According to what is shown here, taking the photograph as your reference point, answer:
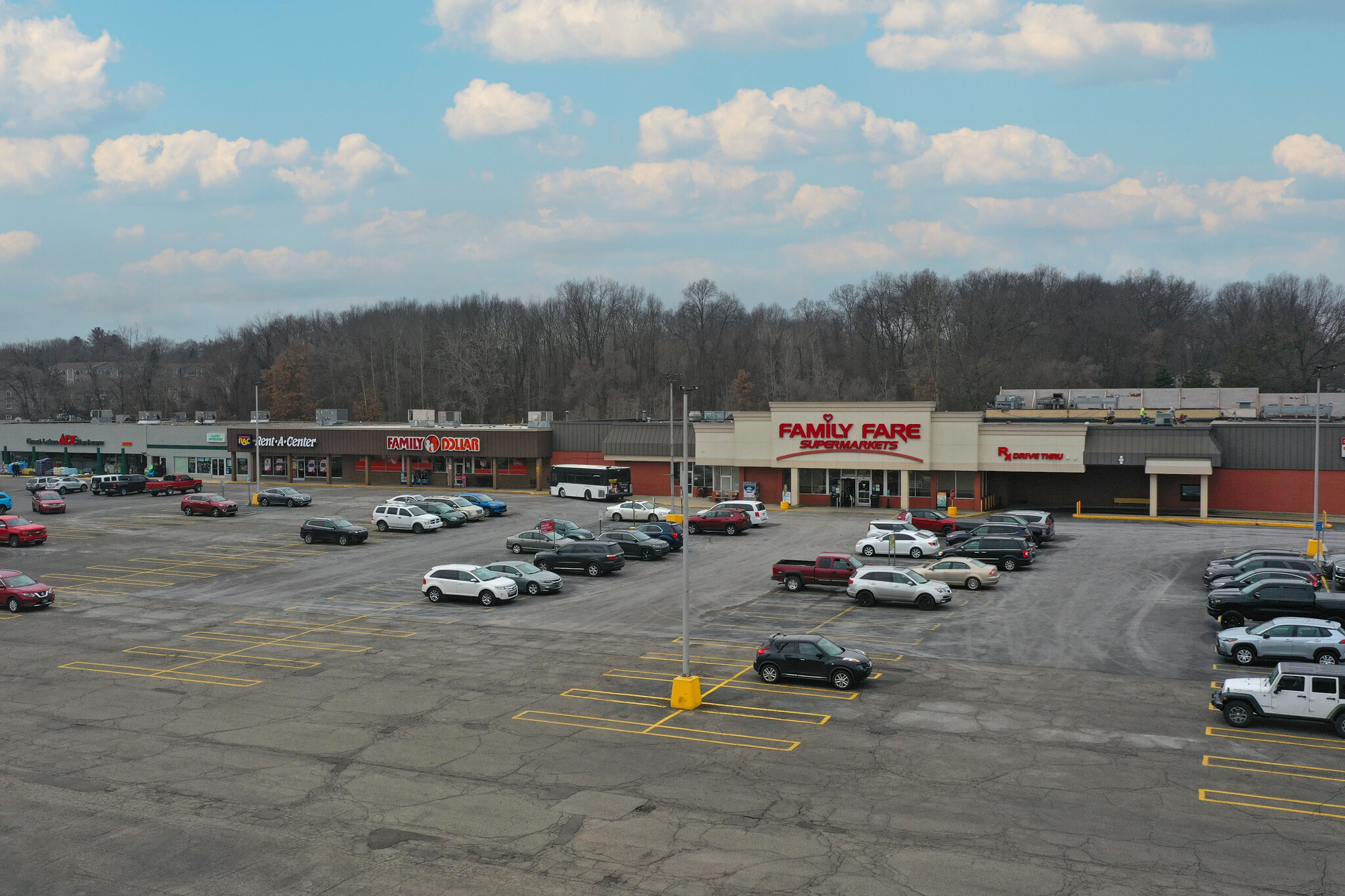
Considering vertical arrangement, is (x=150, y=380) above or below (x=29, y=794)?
above

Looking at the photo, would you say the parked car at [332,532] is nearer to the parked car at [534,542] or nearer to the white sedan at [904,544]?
the parked car at [534,542]

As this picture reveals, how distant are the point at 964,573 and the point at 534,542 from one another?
66.6 feet

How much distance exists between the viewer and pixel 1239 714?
70.6 ft

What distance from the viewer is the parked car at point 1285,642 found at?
85.4 ft

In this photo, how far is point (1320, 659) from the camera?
2594 centimetres

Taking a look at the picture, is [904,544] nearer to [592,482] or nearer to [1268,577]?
[1268,577]

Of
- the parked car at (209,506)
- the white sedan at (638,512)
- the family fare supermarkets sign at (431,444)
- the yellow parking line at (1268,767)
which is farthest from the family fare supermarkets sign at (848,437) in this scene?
the yellow parking line at (1268,767)

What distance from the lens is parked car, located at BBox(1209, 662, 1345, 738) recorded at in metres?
21.0

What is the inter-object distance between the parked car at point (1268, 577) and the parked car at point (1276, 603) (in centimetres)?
188

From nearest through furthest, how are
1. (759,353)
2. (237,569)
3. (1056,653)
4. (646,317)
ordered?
(1056,653), (237,569), (759,353), (646,317)

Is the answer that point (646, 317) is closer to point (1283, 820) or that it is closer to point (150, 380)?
point (150, 380)

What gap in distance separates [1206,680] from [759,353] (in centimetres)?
10529

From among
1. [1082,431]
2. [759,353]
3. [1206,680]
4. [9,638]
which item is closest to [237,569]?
[9,638]

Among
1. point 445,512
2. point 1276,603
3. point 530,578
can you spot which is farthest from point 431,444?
point 1276,603
